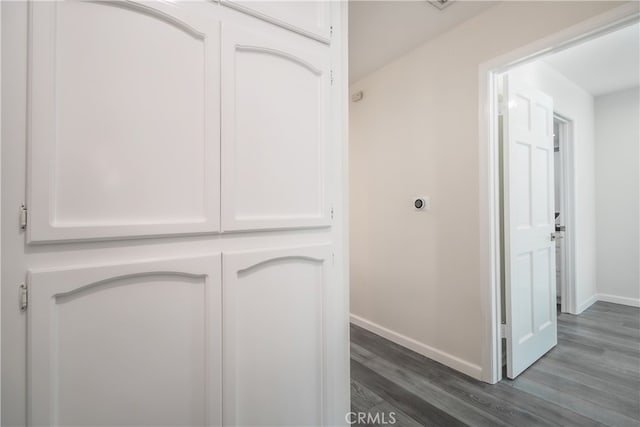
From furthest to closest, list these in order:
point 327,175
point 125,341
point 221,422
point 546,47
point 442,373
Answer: point 442,373, point 546,47, point 327,175, point 221,422, point 125,341

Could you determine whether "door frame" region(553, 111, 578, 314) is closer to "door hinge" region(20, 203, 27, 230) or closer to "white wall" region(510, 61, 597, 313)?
"white wall" region(510, 61, 597, 313)

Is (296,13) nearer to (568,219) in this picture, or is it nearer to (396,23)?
(396,23)

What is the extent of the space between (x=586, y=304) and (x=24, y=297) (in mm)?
4867

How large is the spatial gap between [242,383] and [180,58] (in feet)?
3.65

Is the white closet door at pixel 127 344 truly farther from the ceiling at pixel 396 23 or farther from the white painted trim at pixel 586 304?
the white painted trim at pixel 586 304

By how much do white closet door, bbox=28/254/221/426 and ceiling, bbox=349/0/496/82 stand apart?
6.32 ft

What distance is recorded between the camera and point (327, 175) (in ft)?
4.14

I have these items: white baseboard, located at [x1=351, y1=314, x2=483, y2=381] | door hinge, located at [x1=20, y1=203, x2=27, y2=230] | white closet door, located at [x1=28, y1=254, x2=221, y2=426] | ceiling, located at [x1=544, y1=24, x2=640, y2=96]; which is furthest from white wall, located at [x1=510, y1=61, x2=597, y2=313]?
door hinge, located at [x1=20, y1=203, x2=27, y2=230]

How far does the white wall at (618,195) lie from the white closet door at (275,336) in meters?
4.25

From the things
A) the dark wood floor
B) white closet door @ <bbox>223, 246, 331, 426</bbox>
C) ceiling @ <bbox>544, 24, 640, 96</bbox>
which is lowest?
the dark wood floor

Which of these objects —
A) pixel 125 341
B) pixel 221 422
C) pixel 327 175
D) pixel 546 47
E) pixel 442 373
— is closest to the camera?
pixel 125 341

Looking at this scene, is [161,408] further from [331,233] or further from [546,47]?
[546,47]

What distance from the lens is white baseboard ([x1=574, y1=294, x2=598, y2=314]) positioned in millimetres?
3336

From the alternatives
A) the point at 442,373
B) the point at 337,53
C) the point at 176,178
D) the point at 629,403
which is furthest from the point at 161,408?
the point at 629,403
